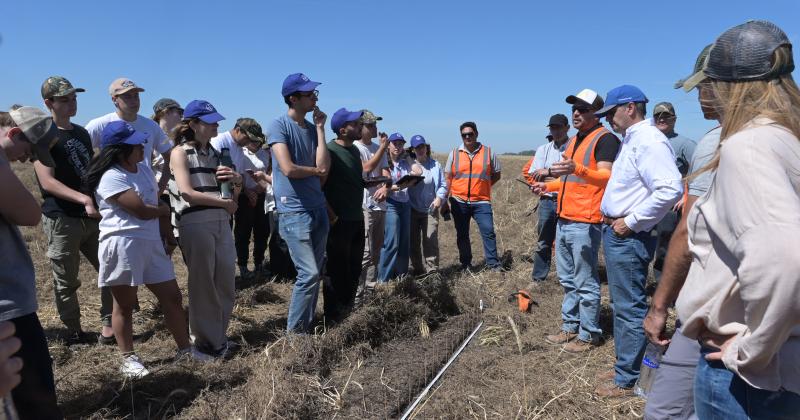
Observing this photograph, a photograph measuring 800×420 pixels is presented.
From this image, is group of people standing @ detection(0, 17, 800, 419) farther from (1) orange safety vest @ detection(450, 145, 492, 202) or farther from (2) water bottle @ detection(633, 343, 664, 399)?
(2) water bottle @ detection(633, 343, 664, 399)

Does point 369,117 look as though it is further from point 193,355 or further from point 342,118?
point 193,355

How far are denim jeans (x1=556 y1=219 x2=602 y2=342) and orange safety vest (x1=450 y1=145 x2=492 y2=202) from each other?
275 cm

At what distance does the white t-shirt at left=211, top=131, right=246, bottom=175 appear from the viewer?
609 centimetres

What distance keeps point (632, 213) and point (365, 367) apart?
2231 millimetres

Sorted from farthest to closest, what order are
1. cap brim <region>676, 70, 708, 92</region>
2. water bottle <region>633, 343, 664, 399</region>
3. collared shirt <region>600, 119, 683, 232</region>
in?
collared shirt <region>600, 119, 683, 232</region> < water bottle <region>633, 343, 664, 399</region> < cap brim <region>676, 70, 708, 92</region>

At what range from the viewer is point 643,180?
3441mm

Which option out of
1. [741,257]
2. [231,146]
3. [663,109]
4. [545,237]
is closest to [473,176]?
[545,237]

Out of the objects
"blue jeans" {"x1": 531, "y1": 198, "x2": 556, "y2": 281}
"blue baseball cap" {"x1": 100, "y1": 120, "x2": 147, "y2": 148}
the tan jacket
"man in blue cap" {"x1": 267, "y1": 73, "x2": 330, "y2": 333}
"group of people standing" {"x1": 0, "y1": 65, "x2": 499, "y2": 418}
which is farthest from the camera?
"blue jeans" {"x1": 531, "y1": 198, "x2": 556, "y2": 281}

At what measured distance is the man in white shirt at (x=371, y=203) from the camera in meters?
6.09

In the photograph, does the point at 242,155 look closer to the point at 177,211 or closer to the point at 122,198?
the point at 177,211

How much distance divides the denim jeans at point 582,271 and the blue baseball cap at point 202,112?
9.90ft

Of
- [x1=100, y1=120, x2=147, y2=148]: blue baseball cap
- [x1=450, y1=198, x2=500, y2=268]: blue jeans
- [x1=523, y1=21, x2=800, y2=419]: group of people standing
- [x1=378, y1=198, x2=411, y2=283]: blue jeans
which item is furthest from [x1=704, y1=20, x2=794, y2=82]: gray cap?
[x1=450, y1=198, x2=500, y2=268]: blue jeans

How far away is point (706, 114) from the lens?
2451 mm

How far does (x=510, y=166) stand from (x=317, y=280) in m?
20.1
